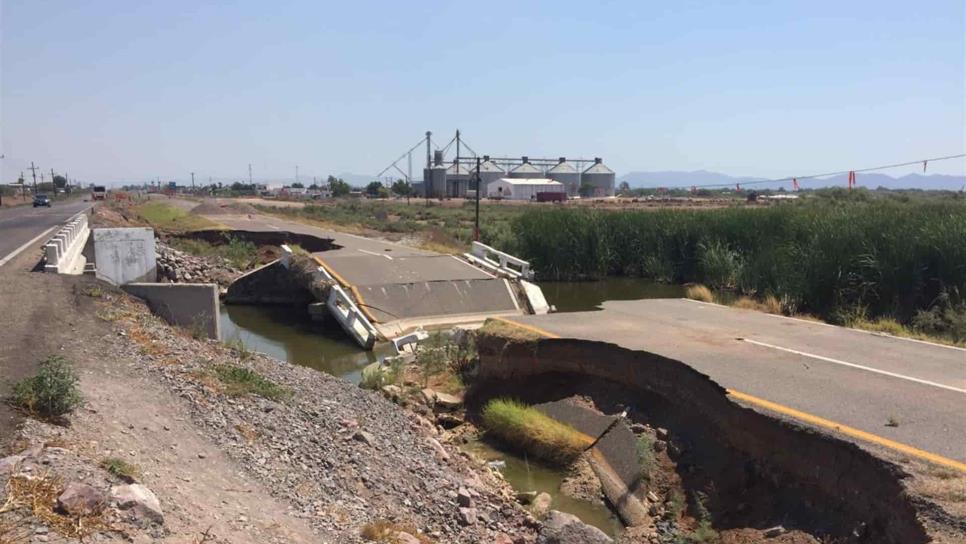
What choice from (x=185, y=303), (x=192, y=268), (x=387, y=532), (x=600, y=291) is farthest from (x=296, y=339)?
(x=387, y=532)

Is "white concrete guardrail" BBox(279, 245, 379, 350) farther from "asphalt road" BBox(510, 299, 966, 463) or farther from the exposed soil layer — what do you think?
the exposed soil layer

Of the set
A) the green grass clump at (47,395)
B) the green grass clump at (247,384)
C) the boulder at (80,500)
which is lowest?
the green grass clump at (247,384)

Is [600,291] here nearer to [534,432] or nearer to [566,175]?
[534,432]

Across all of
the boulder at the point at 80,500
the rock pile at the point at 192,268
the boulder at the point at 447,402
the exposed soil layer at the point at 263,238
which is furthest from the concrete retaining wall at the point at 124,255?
the exposed soil layer at the point at 263,238

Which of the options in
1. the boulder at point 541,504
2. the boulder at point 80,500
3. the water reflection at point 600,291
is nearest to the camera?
the boulder at point 80,500

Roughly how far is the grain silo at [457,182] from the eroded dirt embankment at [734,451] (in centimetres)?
11470

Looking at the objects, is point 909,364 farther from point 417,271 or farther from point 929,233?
point 417,271

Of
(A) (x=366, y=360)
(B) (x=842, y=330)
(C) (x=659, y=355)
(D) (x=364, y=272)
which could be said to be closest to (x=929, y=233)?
(B) (x=842, y=330)

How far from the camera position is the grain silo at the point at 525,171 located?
13900 cm

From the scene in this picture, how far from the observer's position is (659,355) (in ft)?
33.4

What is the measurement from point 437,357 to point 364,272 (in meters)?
10.2

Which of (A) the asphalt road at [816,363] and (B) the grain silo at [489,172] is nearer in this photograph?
(A) the asphalt road at [816,363]

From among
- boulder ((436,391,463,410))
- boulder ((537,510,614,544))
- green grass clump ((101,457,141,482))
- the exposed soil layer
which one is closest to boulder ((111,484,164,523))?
green grass clump ((101,457,141,482))

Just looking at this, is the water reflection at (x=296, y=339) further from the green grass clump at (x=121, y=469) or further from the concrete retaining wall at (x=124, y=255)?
the green grass clump at (x=121, y=469)
